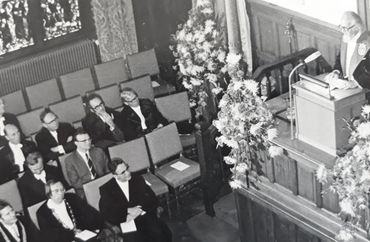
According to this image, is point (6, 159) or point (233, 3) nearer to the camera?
point (6, 159)

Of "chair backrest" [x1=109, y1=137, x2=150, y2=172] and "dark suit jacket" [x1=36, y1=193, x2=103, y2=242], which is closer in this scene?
"dark suit jacket" [x1=36, y1=193, x2=103, y2=242]

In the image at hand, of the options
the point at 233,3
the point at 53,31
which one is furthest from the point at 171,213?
the point at 53,31

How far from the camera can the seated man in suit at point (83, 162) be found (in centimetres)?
825

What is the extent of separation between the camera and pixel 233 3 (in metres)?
9.66

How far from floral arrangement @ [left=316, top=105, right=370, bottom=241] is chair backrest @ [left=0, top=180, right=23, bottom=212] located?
3.39 meters

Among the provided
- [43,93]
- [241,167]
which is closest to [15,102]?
[43,93]

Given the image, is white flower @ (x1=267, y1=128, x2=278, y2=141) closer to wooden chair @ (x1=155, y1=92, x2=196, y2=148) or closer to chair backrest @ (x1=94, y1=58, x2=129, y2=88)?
wooden chair @ (x1=155, y1=92, x2=196, y2=148)

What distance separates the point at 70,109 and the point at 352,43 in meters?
4.06

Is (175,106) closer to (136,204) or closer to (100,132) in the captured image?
(100,132)

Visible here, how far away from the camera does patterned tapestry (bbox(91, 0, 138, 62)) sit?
11125 millimetres

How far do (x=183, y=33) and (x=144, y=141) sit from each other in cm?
209

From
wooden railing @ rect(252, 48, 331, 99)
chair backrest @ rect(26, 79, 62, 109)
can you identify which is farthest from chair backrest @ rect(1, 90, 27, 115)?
wooden railing @ rect(252, 48, 331, 99)

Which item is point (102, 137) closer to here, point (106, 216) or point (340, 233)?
point (106, 216)

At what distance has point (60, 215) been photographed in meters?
7.54
